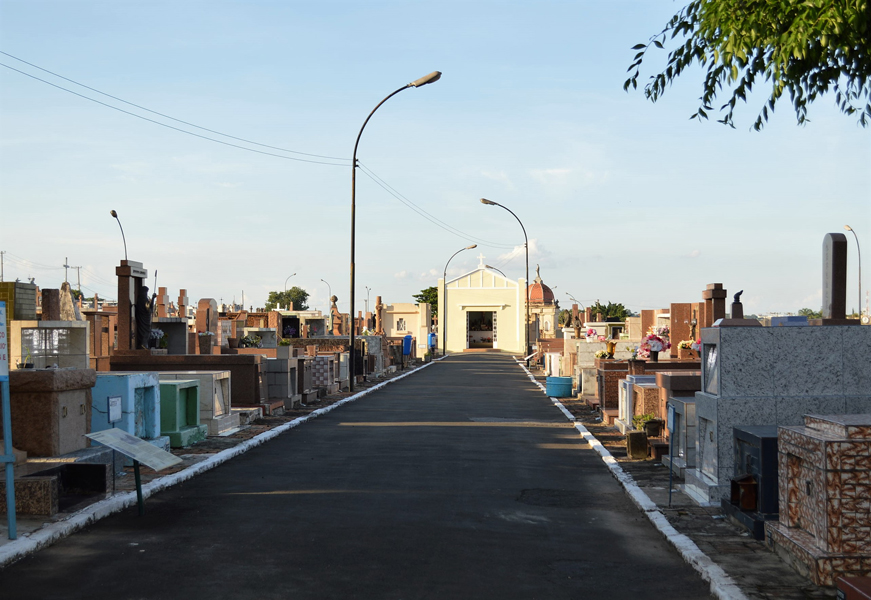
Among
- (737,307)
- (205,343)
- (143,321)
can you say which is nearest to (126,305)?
(143,321)

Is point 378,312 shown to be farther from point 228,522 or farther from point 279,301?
point 279,301

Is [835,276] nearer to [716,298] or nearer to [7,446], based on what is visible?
[716,298]

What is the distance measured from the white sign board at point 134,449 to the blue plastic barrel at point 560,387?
1795 cm

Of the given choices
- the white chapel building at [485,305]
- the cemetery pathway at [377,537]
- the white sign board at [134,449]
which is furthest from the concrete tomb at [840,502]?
the white chapel building at [485,305]

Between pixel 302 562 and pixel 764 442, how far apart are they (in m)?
3.90

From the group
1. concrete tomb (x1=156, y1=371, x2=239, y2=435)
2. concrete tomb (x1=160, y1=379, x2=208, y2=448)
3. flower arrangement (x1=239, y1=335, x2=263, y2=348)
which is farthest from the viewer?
flower arrangement (x1=239, y1=335, x2=263, y2=348)

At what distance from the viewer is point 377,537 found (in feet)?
24.5

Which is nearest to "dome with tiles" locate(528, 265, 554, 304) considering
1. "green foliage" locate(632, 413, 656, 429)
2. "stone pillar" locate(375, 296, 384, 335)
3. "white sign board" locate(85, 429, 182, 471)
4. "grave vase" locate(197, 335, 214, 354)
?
"stone pillar" locate(375, 296, 384, 335)

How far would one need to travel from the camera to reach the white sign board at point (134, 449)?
26.8 feet

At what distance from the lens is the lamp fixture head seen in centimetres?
2611

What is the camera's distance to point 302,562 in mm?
6664

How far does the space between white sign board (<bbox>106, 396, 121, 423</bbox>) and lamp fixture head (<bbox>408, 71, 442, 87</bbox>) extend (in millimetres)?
17254

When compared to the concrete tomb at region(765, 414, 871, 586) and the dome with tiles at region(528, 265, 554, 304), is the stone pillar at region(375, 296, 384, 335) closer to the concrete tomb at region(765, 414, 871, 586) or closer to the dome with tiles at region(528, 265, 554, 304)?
the dome with tiles at region(528, 265, 554, 304)

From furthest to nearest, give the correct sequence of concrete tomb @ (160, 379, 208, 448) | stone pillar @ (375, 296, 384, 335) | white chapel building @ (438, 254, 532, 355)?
white chapel building @ (438, 254, 532, 355) < stone pillar @ (375, 296, 384, 335) < concrete tomb @ (160, 379, 208, 448)
